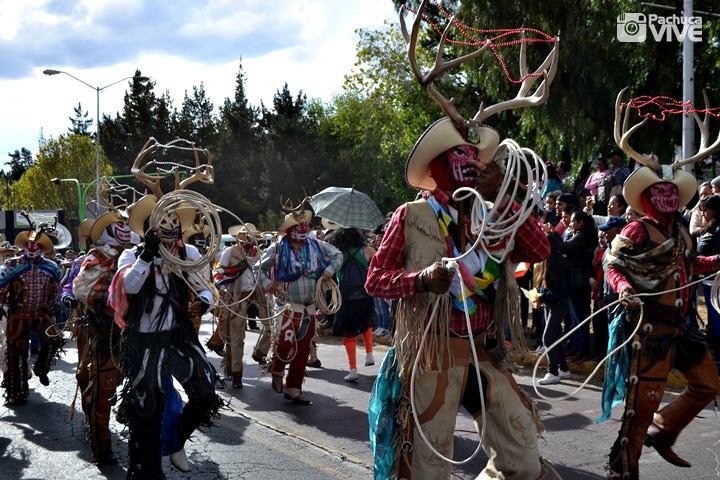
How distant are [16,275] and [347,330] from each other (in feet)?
12.7

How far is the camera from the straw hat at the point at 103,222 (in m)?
6.78

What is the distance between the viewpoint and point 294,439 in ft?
23.6

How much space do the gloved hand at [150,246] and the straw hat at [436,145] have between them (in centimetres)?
204

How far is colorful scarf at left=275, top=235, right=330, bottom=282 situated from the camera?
9.05 meters

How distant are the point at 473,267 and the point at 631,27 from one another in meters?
14.0

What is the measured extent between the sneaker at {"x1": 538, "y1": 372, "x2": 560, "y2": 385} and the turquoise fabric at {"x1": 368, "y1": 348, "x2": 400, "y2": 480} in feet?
17.9

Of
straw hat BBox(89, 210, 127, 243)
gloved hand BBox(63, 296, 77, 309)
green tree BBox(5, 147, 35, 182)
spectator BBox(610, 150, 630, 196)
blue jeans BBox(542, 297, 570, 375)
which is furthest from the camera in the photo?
green tree BBox(5, 147, 35, 182)

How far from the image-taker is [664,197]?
18.1 ft

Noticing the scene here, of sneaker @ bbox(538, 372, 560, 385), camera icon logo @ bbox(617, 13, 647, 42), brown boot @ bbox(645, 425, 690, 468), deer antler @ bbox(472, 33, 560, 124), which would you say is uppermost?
camera icon logo @ bbox(617, 13, 647, 42)

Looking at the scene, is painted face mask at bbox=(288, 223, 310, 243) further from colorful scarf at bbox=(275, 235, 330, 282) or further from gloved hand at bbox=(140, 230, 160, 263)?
gloved hand at bbox=(140, 230, 160, 263)

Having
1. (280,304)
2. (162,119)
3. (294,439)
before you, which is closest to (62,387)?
(280,304)

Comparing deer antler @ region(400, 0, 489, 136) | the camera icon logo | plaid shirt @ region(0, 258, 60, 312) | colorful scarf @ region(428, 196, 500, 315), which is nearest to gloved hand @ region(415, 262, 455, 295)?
colorful scarf @ region(428, 196, 500, 315)

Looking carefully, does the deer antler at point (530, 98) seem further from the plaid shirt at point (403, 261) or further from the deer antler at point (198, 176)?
the deer antler at point (198, 176)

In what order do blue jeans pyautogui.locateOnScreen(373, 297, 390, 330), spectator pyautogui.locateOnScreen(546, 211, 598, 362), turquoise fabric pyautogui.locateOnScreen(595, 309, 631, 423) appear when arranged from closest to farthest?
turquoise fabric pyautogui.locateOnScreen(595, 309, 631, 423)
spectator pyautogui.locateOnScreen(546, 211, 598, 362)
blue jeans pyautogui.locateOnScreen(373, 297, 390, 330)
